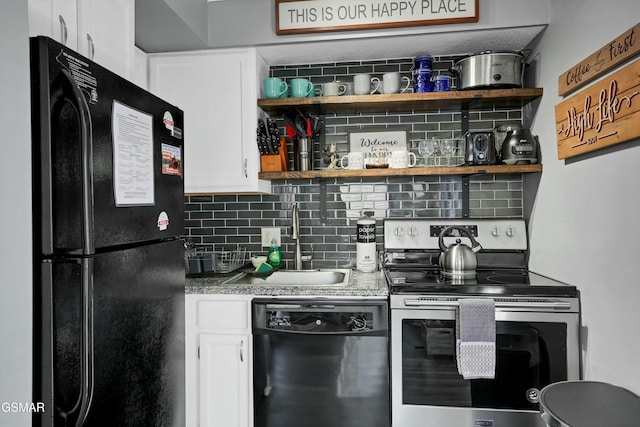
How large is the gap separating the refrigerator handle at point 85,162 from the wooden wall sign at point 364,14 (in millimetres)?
1551

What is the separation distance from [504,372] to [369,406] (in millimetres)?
640

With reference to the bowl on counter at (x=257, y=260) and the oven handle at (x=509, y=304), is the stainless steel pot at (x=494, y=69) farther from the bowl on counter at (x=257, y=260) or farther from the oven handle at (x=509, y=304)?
the bowl on counter at (x=257, y=260)

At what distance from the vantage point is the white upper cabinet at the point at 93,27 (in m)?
1.22

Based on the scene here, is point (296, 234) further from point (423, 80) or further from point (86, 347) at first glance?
point (86, 347)

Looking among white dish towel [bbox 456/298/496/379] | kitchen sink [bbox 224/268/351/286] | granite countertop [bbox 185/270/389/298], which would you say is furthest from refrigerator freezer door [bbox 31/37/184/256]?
white dish towel [bbox 456/298/496/379]

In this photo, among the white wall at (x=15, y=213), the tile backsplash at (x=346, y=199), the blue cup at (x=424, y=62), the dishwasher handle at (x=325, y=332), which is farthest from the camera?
the tile backsplash at (x=346, y=199)

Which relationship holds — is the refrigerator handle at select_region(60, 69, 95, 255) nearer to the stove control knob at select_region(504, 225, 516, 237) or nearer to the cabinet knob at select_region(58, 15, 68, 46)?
the cabinet knob at select_region(58, 15, 68, 46)

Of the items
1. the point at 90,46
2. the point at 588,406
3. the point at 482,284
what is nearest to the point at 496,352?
the point at 482,284

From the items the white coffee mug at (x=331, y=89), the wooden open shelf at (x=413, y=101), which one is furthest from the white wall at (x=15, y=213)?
the white coffee mug at (x=331, y=89)

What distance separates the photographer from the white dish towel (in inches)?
69.8

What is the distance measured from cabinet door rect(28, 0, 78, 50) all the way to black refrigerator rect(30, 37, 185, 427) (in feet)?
0.91

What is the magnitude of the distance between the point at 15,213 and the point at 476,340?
67.3 inches

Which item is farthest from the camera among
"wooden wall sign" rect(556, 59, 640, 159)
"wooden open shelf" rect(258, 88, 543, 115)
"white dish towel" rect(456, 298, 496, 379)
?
"wooden open shelf" rect(258, 88, 543, 115)

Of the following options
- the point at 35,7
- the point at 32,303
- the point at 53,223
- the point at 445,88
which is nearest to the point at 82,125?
the point at 53,223
